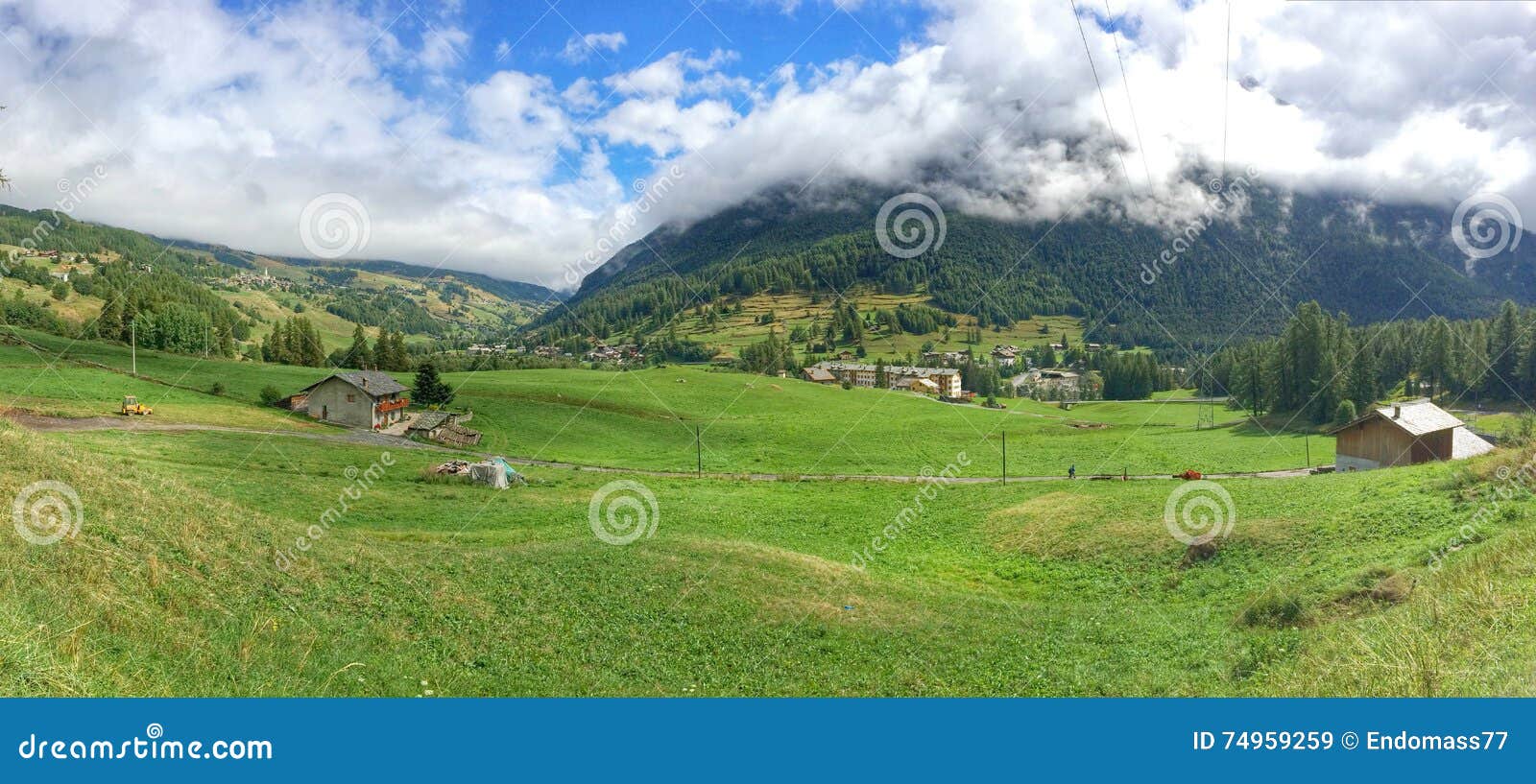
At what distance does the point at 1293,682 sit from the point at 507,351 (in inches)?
2739

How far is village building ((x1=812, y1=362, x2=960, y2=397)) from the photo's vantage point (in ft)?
382

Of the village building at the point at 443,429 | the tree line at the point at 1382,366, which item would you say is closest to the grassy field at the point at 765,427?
the village building at the point at 443,429

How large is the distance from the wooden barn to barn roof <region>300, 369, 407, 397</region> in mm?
63688

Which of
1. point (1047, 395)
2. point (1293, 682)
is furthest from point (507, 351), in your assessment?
point (1047, 395)

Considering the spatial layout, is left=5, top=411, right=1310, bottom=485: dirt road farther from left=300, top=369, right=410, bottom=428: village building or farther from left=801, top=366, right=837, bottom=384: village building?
left=801, top=366, right=837, bottom=384: village building

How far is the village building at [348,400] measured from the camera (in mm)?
37688

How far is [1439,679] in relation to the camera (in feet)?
26.0

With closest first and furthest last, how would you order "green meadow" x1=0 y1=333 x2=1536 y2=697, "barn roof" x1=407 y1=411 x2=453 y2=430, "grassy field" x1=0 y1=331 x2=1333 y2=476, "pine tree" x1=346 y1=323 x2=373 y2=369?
"green meadow" x1=0 y1=333 x2=1536 y2=697
"barn roof" x1=407 y1=411 x2=453 y2=430
"pine tree" x1=346 y1=323 x2=373 y2=369
"grassy field" x1=0 y1=331 x2=1333 y2=476

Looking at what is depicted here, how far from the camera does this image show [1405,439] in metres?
46.4

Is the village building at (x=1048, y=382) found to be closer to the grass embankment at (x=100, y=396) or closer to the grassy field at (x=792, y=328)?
the grassy field at (x=792, y=328)

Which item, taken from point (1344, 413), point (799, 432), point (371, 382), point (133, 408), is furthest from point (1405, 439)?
point (133, 408)

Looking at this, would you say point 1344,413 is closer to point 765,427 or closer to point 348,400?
point 765,427

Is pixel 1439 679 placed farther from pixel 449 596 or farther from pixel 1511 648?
pixel 449 596

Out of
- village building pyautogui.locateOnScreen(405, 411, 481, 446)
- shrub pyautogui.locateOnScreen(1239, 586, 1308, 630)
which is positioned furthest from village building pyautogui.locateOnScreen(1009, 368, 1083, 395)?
shrub pyautogui.locateOnScreen(1239, 586, 1308, 630)
